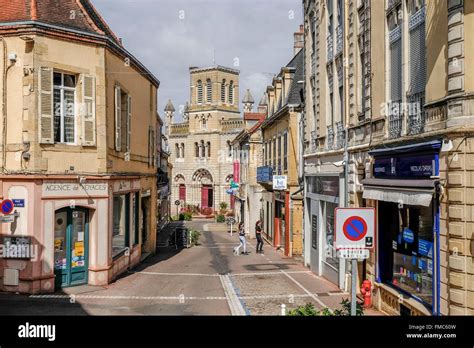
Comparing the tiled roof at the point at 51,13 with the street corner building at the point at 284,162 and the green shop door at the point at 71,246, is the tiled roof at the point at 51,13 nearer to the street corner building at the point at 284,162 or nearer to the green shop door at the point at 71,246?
the green shop door at the point at 71,246

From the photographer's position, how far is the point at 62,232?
15.2m

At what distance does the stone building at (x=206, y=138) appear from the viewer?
3125 inches

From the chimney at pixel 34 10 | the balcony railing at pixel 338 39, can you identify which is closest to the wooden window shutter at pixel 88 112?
the chimney at pixel 34 10

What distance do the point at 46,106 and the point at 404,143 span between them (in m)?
9.64

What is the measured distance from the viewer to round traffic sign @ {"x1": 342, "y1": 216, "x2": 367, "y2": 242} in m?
6.74

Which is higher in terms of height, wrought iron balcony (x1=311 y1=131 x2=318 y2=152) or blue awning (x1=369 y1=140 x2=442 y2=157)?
wrought iron balcony (x1=311 y1=131 x2=318 y2=152)

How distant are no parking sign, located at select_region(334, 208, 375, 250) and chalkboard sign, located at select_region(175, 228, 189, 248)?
23814mm

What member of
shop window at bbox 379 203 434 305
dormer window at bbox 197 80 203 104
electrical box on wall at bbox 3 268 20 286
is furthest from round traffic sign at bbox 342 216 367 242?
dormer window at bbox 197 80 203 104

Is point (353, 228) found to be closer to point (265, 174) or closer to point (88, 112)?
point (88, 112)

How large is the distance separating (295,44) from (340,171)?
2398 centimetres

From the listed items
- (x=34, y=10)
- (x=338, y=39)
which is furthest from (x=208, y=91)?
(x=34, y=10)

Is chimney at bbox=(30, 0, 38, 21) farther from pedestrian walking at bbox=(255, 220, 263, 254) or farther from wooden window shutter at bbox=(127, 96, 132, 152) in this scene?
pedestrian walking at bbox=(255, 220, 263, 254)
